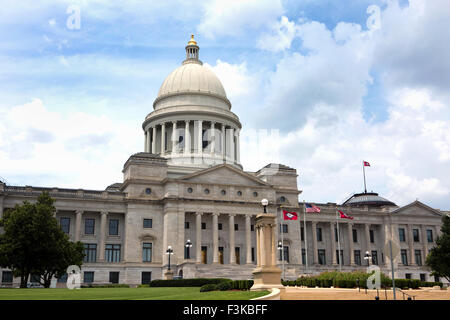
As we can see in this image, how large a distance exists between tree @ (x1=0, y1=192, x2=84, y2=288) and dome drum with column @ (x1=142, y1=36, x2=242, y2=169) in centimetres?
3679

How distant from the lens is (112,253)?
224ft

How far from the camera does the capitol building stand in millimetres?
65688

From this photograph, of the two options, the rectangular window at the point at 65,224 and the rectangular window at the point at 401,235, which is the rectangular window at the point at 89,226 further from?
the rectangular window at the point at 401,235

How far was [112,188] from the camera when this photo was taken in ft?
261

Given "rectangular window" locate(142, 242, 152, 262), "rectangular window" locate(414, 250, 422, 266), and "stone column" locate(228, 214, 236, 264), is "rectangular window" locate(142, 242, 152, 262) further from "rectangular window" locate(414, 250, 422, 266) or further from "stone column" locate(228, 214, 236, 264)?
"rectangular window" locate(414, 250, 422, 266)

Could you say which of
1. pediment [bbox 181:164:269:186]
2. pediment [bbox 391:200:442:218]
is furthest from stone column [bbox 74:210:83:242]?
pediment [bbox 391:200:442:218]

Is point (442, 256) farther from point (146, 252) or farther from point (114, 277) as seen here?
point (114, 277)

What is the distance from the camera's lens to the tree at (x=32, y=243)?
44.0 m

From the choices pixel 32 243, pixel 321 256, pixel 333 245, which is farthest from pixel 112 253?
pixel 333 245

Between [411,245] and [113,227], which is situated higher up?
[113,227]

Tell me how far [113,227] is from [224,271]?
18192 millimetres
